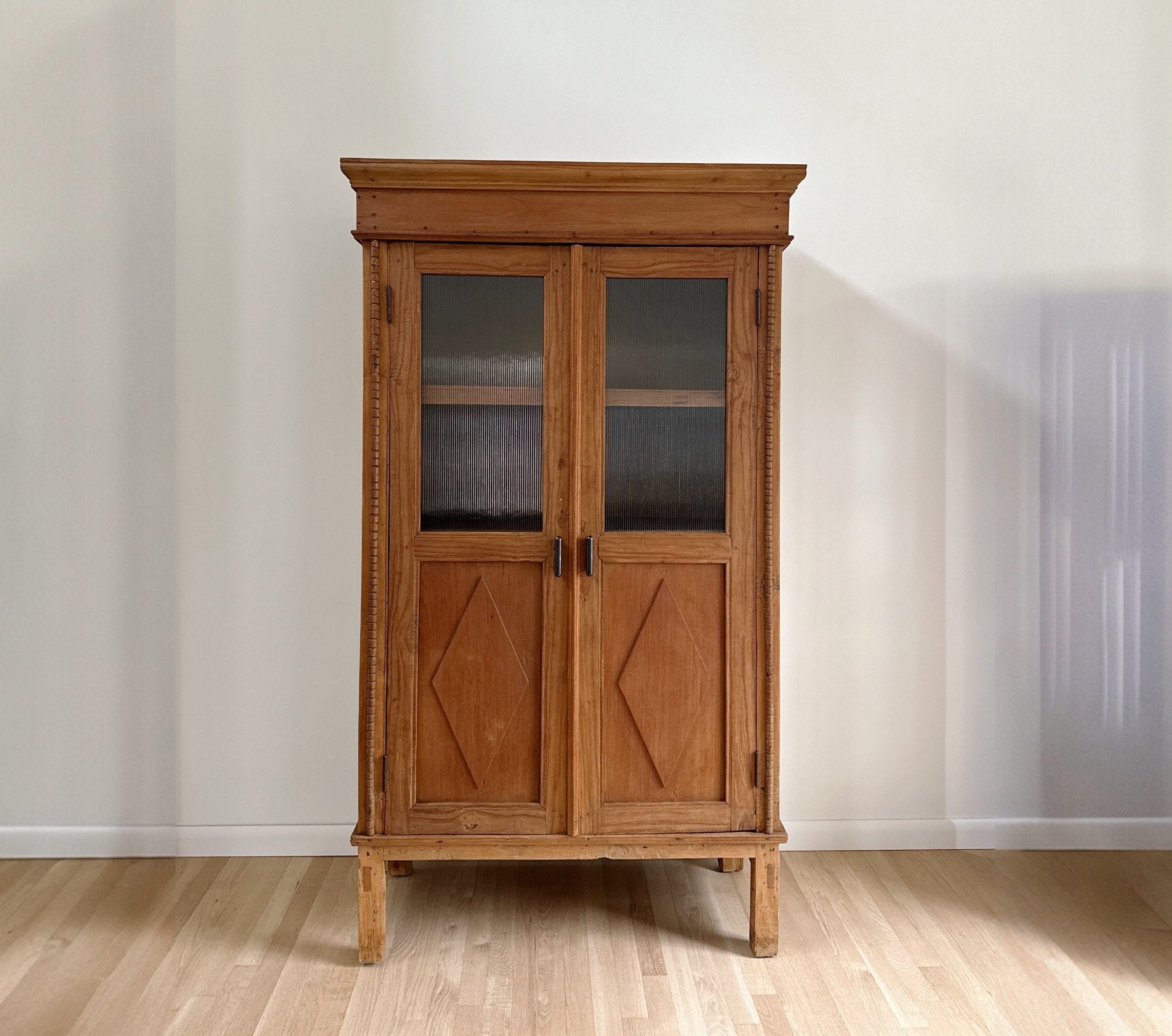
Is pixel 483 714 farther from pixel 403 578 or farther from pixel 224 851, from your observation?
pixel 224 851

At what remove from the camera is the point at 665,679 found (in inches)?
76.0

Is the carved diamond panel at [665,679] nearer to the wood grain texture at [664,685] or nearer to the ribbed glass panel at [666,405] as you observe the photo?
the wood grain texture at [664,685]

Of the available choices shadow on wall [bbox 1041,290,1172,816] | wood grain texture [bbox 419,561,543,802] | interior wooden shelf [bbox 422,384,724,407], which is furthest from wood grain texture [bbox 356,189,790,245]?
shadow on wall [bbox 1041,290,1172,816]

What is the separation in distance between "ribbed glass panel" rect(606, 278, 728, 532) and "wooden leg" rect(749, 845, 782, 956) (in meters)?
0.72

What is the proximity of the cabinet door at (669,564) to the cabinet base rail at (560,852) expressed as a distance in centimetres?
3

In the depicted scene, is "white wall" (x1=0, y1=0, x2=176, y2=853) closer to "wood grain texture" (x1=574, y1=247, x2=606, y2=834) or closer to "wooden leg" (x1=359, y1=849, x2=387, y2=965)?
"wooden leg" (x1=359, y1=849, x2=387, y2=965)

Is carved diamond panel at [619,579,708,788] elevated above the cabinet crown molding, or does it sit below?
below

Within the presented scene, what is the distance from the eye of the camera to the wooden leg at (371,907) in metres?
1.90

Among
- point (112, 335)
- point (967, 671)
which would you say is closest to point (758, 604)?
point (967, 671)

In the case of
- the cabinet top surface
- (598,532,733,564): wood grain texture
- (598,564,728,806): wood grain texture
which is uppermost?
the cabinet top surface

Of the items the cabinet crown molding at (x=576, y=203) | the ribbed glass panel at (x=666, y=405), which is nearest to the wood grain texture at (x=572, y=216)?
the cabinet crown molding at (x=576, y=203)

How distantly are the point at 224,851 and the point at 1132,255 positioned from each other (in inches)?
116

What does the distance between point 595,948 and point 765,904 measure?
0.38m

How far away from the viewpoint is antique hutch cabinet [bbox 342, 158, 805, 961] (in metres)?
1.88
